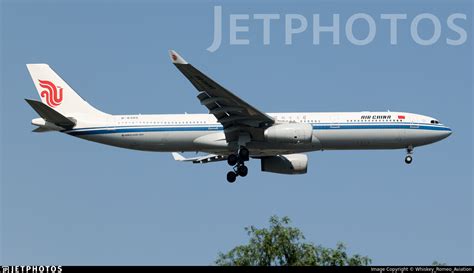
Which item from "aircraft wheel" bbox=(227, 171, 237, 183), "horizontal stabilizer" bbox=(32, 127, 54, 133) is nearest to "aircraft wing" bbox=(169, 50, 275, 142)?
"aircraft wheel" bbox=(227, 171, 237, 183)

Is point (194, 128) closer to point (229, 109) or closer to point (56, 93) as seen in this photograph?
point (229, 109)

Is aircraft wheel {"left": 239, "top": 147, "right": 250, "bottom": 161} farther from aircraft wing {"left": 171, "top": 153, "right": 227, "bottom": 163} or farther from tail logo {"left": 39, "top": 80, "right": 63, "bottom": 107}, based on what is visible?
tail logo {"left": 39, "top": 80, "right": 63, "bottom": 107}

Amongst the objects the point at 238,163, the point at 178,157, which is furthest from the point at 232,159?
the point at 178,157

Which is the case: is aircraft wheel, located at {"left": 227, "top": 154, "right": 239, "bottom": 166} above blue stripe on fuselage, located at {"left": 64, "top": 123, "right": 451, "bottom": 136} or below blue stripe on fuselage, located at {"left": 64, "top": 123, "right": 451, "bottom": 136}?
below

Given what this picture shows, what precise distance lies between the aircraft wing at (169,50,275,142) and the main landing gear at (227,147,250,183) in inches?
40.1

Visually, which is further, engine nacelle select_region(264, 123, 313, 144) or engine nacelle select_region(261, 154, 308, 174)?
engine nacelle select_region(261, 154, 308, 174)

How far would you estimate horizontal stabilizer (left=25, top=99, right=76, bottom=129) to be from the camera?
203 ft

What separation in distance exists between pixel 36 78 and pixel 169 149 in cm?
1076

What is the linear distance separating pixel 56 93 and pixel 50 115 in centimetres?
515

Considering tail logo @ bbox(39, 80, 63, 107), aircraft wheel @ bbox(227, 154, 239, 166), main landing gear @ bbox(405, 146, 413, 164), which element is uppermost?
tail logo @ bbox(39, 80, 63, 107)

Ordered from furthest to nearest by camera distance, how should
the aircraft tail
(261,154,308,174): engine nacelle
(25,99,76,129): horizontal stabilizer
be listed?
1. (261,154,308,174): engine nacelle
2. the aircraft tail
3. (25,99,76,129): horizontal stabilizer

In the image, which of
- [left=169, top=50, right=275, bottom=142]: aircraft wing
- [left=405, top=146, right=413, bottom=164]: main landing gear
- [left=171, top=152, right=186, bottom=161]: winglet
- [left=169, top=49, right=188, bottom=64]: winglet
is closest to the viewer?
[left=169, top=49, right=188, bottom=64]: winglet

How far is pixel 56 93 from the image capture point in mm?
68125

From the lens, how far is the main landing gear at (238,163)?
63.6 m
